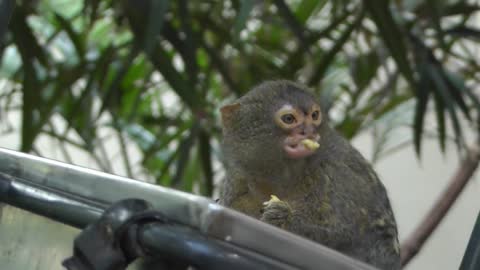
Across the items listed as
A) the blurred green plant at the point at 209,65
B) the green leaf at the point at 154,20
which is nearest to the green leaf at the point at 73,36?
the blurred green plant at the point at 209,65

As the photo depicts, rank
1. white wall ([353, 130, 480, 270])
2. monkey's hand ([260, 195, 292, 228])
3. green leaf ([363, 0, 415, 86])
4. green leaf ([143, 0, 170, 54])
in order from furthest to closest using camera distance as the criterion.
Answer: white wall ([353, 130, 480, 270]) < green leaf ([363, 0, 415, 86]) < green leaf ([143, 0, 170, 54]) < monkey's hand ([260, 195, 292, 228])

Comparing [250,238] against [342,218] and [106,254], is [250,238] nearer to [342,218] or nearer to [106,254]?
[106,254]

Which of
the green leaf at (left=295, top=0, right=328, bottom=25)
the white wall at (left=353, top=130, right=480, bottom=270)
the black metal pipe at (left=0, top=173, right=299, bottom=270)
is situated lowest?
the white wall at (left=353, top=130, right=480, bottom=270)

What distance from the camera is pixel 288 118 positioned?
1046 millimetres

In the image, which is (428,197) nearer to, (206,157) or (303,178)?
(206,157)

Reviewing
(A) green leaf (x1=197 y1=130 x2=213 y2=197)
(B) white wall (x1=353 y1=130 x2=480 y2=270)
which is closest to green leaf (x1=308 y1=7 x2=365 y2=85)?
(A) green leaf (x1=197 y1=130 x2=213 y2=197)

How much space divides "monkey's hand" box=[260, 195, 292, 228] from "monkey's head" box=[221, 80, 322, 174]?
0.25 ft

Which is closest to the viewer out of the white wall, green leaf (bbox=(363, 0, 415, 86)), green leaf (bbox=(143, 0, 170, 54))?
green leaf (bbox=(143, 0, 170, 54))

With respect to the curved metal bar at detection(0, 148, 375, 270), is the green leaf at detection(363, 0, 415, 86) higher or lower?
lower

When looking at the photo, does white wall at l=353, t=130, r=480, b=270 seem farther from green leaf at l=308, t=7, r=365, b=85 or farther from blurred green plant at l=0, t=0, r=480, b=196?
green leaf at l=308, t=7, r=365, b=85

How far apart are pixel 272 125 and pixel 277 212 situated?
155 mm

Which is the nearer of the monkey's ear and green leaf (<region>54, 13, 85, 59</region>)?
the monkey's ear

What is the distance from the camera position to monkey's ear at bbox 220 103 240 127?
1.15 m

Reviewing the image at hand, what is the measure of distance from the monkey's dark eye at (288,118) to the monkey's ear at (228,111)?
0.37 feet
